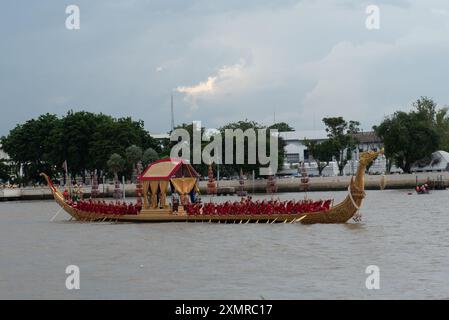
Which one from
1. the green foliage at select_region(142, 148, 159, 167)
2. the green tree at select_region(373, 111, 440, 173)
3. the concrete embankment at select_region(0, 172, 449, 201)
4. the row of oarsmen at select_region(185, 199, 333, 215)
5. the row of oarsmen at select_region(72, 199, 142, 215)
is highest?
the green tree at select_region(373, 111, 440, 173)

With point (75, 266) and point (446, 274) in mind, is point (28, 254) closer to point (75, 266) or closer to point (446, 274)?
point (75, 266)

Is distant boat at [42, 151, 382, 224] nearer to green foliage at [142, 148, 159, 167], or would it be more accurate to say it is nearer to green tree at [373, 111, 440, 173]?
green foliage at [142, 148, 159, 167]

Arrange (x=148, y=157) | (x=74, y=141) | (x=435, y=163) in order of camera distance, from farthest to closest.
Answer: (x=74, y=141) → (x=435, y=163) → (x=148, y=157)

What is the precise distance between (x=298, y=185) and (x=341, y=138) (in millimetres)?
14281

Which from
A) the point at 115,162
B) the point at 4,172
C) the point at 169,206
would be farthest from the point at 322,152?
the point at 169,206

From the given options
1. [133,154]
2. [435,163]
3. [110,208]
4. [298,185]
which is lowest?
[298,185]

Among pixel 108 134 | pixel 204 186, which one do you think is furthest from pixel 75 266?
pixel 108 134

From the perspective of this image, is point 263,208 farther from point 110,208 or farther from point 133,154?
point 133,154

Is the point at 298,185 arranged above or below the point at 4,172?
below

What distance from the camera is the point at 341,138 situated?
10981 centimetres

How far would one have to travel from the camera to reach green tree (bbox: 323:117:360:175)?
10894 cm

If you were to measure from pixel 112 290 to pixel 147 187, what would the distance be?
2238cm

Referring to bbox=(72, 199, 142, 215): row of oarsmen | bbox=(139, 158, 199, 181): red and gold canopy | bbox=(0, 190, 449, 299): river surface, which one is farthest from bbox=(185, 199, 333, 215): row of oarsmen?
bbox=(72, 199, 142, 215): row of oarsmen

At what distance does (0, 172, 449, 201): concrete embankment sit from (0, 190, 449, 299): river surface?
165 ft
